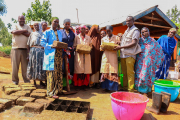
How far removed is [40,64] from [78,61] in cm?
114

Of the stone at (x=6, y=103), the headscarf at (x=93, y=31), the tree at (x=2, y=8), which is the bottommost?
the stone at (x=6, y=103)

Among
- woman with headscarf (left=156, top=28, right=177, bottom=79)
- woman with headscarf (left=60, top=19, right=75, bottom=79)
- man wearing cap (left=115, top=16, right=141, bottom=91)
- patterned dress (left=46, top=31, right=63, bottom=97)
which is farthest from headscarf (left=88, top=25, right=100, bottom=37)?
woman with headscarf (left=156, top=28, right=177, bottom=79)

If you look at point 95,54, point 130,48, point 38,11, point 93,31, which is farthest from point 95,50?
point 38,11

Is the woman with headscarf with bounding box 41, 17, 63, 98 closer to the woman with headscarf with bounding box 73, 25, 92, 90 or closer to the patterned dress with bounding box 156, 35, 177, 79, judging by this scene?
the woman with headscarf with bounding box 73, 25, 92, 90

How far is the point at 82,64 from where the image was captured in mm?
3893

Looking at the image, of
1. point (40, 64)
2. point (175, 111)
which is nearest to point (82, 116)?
point (175, 111)

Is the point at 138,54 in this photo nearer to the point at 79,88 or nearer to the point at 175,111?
the point at 175,111

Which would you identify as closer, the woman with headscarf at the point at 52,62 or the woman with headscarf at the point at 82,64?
the woman with headscarf at the point at 52,62

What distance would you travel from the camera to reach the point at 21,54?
4.16m

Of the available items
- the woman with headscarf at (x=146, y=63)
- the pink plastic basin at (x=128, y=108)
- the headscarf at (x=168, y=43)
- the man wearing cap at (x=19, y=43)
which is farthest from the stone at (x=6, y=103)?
the headscarf at (x=168, y=43)

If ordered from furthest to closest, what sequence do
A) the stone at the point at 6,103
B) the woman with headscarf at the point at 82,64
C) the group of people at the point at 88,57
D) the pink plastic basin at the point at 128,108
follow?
the woman with headscarf at the point at 82,64 < the group of people at the point at 88,57 < the stone at the point at 6,103 < the pink plastic basin at the point at 128,108

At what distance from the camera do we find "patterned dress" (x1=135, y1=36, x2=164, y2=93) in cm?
344

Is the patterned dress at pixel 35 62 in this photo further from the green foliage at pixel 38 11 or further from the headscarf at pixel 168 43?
the green foliage at pixel 38 11

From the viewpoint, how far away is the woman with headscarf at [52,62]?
10.5 feet
